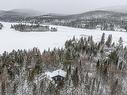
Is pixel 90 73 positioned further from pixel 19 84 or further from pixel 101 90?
pixel 19 84

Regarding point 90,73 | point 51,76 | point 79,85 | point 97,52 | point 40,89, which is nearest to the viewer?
point 40,89

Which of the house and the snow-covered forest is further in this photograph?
the house

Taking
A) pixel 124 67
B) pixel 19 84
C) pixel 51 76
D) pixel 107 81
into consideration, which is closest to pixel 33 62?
pixel 51 76

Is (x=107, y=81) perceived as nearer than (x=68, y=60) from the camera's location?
Yes

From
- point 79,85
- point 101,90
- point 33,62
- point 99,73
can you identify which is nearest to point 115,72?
point 99,73

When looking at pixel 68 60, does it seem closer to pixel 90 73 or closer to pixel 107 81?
pixel 90 73

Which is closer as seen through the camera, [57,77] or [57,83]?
[57,83]

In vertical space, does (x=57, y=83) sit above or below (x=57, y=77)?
below

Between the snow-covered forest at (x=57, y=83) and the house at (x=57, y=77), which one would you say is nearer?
the snow-covered forest at (x=57, y=83)

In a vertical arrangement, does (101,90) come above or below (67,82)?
below

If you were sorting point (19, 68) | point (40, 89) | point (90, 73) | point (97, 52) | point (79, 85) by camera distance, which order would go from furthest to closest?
point (97, 52)
point (90, 73)
point (19, 68)
point (79, 85)
point (40, 89)
